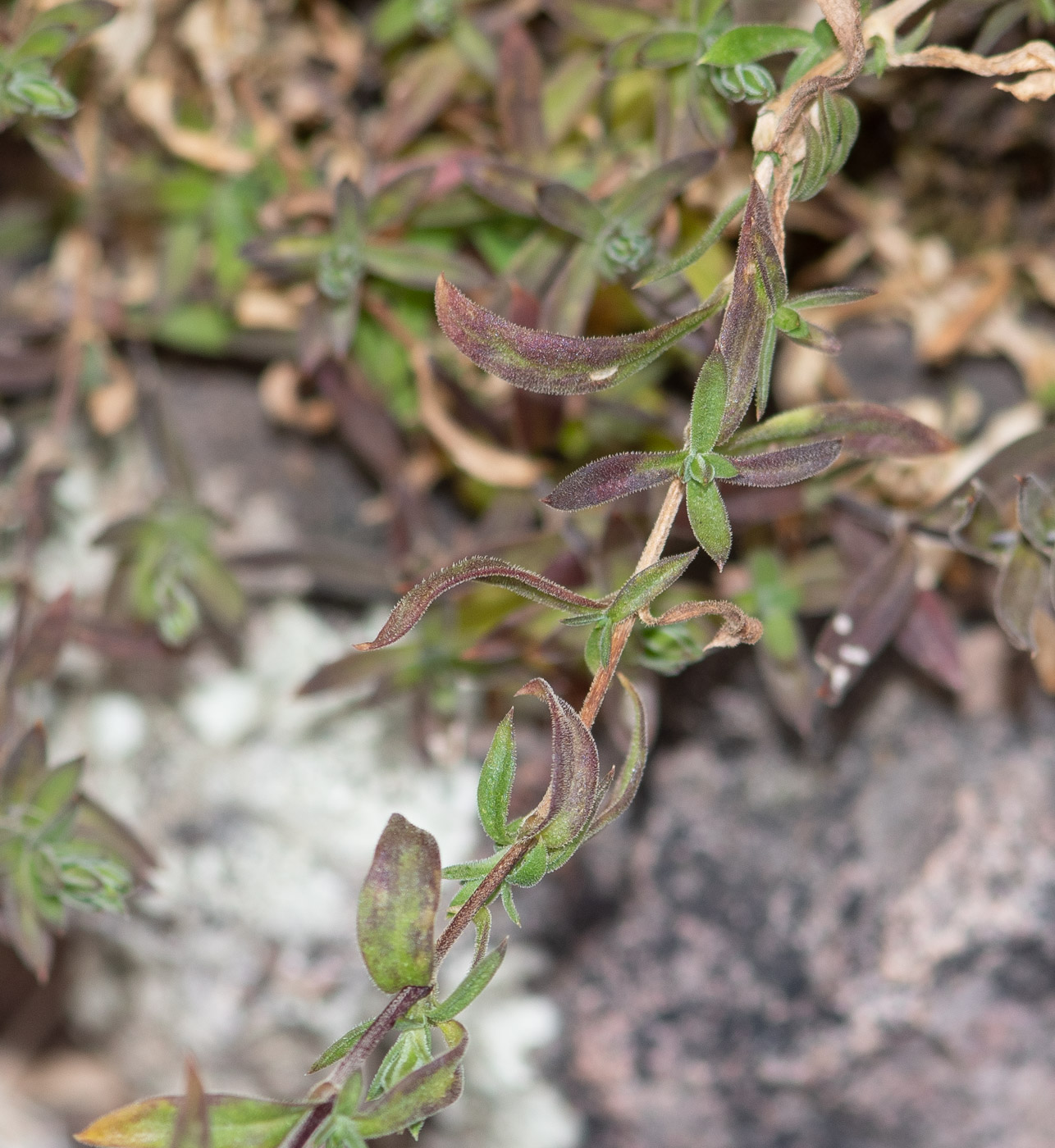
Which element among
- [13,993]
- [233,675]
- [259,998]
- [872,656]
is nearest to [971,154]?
[872,656]

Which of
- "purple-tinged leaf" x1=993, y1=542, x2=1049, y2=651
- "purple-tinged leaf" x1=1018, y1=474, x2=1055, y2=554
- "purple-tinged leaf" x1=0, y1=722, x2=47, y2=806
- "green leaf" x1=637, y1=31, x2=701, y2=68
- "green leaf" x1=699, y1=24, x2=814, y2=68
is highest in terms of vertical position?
"green leaf" x1=699, y1=24, x2=814, y2=68

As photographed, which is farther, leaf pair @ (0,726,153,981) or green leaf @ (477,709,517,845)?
leaf pair @ (0,726,153,981)

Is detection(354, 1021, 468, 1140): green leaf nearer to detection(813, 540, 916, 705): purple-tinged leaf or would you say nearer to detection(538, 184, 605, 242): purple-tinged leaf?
detection(813, 540, 916, 705): purple-tinged leaf

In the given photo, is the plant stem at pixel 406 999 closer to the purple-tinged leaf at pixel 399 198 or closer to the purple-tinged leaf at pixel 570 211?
the purple-tinged leaf at pixel 570 211

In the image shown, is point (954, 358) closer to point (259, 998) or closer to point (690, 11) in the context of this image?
point (690, 11)

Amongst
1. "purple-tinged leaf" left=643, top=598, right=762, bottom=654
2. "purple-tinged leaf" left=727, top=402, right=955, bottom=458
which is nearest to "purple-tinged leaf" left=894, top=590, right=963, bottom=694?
"purple-tinged leaf" left=727, top=402, right=955, bottom=458

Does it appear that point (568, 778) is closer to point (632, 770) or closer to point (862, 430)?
point (632, 770)
